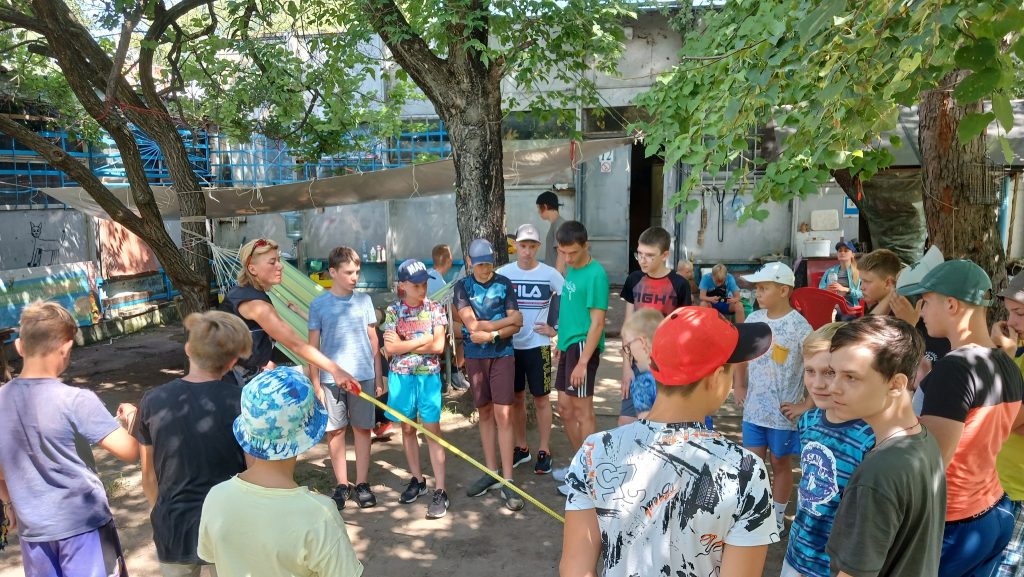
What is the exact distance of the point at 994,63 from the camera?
84.7 inches

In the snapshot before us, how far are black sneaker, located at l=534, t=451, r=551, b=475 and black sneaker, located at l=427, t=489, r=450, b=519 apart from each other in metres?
0.73

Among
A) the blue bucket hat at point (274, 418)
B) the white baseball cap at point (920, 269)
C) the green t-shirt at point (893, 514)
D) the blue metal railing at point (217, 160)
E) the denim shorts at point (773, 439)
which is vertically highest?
the blue metal railing at point (217, 160)

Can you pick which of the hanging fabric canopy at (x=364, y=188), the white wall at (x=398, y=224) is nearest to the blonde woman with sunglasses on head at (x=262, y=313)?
the hanging fabric canopy at (x=364, y=188)

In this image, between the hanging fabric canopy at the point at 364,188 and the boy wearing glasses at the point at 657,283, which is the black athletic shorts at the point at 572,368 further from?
the hanging fabric canopy at the point at 364,188

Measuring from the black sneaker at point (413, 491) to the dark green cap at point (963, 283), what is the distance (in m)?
3.09

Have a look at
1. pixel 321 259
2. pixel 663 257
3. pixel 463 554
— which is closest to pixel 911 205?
pixel 663 257

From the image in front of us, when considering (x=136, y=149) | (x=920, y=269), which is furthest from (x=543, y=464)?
(x=136, y=149)

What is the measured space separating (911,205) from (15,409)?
7027 mm

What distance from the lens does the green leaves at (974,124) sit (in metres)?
2.20

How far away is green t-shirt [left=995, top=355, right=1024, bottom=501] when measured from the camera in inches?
88.0

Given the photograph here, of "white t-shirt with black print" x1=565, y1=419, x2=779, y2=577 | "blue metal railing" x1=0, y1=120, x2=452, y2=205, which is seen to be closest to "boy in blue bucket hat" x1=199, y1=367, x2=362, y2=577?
"white t-shirt with black print" x1=565, y1=419, x2=779, y2=577

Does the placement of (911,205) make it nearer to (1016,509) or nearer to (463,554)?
(1016,509)

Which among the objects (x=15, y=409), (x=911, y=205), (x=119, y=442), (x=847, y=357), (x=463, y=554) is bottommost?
(x=463, y=554)

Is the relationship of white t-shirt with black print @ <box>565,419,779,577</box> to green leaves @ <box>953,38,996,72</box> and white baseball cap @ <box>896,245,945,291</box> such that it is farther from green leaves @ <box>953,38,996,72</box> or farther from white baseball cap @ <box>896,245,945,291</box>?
white baseball cap @ <box>896,245,945,291</box>
